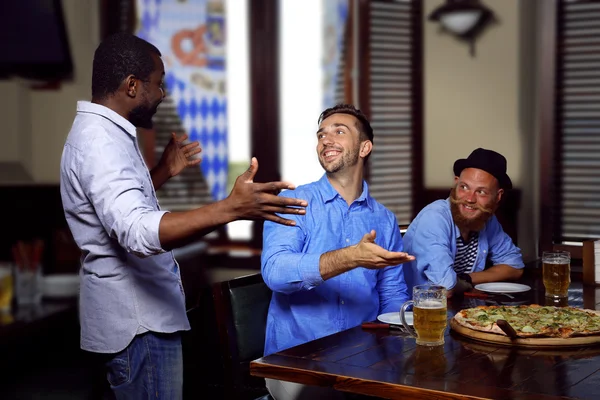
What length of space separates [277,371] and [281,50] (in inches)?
133

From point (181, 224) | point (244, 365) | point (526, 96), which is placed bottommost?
point (244, 365)

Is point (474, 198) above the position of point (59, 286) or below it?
above

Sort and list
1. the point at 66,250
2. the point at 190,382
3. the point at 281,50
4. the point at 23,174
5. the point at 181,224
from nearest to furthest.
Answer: the point at 181,224, the point at 190,382, the point at 66,250, the point at 281,50, the point at 23,174

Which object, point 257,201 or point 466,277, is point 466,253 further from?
point 257,201

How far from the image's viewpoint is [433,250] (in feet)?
8.71

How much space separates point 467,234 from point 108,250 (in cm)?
153

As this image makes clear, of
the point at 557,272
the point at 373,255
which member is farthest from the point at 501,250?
the point at 373,255

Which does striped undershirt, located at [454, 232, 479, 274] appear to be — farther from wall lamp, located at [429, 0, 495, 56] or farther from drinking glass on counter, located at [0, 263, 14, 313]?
wall lamp, located at [429, 0, 495, 56]

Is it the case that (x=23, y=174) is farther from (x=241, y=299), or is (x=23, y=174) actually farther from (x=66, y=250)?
(x=241, y=299)

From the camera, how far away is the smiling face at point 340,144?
246 centimetres

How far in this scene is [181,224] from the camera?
157 cm

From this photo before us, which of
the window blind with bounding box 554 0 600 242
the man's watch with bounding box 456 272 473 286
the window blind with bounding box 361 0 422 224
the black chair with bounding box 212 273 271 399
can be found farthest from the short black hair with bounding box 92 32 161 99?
the window blind with bounding box 554 0 600 242

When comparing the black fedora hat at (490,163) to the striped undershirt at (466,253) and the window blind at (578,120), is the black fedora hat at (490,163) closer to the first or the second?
the striped undershirt at (466,253)

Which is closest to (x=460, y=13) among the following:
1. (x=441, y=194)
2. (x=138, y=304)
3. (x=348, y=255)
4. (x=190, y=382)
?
(x=441, y=194)
